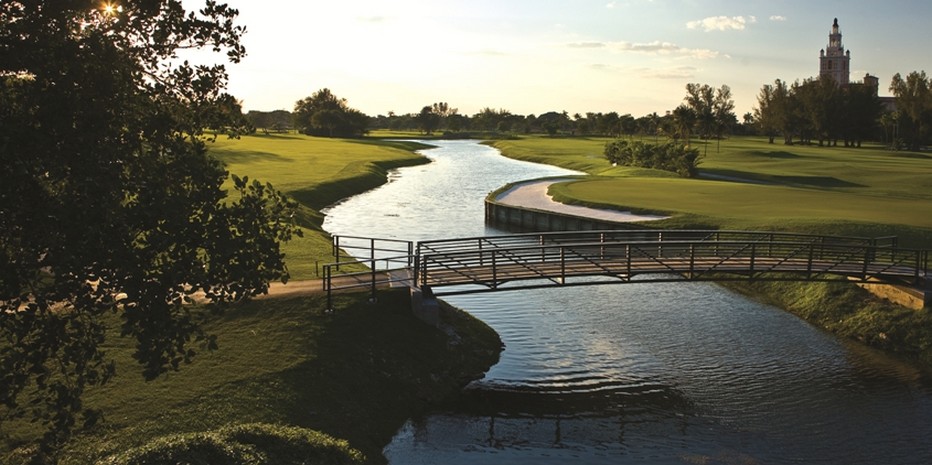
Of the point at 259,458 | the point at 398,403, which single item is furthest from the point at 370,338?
the point at 259,458

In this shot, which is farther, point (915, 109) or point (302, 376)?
point (915, 109)

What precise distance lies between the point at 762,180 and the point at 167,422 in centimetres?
7980

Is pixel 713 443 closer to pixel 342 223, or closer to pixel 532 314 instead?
pixel 532 314

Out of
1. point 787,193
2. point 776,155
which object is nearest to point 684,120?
point 776,155

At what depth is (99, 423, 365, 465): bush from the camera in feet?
48.1

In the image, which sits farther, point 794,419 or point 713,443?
point 794,419

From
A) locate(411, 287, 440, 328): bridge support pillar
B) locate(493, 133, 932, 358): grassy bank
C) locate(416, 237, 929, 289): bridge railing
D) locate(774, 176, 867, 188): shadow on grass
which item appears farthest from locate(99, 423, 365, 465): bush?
locate(774, 176, 867, 188): shadow on grass

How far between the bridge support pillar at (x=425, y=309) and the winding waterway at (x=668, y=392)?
2.68 m

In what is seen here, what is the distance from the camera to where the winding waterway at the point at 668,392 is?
2025 centimetres

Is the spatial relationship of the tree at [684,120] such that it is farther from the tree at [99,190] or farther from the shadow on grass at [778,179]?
the tree at [99,190]

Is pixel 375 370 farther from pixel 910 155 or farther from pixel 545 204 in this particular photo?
pixel 910 155

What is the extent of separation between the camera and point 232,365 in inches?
853

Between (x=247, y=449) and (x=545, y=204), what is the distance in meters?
44.2

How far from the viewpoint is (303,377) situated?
21.6 m
